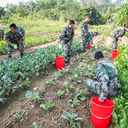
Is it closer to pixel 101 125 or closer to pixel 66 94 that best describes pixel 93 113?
pixel 101 125

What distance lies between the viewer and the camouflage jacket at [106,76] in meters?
2.15

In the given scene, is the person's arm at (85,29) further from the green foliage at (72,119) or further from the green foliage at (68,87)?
the green foliage at (72,119)

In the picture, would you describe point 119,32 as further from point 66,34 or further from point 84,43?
point 66,34

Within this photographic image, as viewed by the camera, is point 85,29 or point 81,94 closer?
point 81,94

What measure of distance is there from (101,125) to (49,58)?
3.31 metres

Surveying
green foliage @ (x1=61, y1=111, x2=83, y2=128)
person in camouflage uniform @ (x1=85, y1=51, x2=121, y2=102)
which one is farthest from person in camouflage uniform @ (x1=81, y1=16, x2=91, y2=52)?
green foliage @ (x1=61, y1=111, x2=83, y2=128)

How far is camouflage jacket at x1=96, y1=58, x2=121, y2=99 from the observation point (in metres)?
2.15

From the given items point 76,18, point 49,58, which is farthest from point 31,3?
point 49,58

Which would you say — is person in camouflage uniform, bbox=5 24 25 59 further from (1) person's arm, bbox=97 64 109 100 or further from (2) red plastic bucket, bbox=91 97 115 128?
(2) red plastic bucket, bbox=91 97 115 128

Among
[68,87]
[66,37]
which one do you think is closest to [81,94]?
[68,87]

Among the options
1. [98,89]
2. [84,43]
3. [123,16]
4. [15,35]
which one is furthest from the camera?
[123,16]

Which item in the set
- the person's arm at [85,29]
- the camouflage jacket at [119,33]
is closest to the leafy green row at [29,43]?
the person's arm at [85,29]

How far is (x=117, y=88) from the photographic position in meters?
2.50

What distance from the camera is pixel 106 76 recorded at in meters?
2.18
